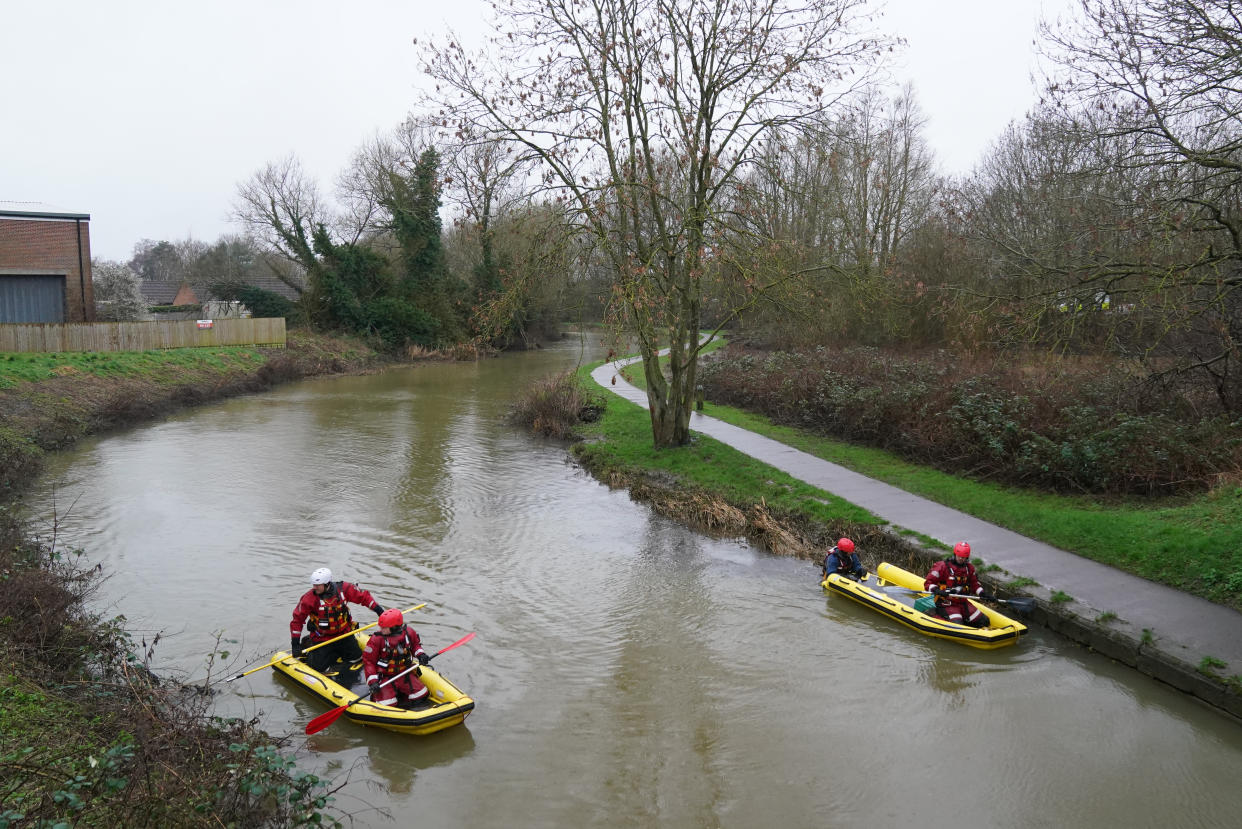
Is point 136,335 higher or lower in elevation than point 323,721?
higher

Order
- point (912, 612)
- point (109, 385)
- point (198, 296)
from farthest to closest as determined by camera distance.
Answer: point (198, 296), point (109, 385), point (912, 612)

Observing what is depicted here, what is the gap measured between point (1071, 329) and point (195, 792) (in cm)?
1024

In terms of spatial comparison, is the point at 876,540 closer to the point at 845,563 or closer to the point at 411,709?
the point at 845,563

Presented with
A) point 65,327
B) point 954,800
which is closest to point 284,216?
point 65,327

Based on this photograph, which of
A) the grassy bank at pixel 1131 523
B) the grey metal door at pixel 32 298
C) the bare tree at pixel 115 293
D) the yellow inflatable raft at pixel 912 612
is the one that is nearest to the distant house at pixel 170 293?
the bare tree at pixel 115 293

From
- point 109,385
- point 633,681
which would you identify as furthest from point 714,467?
point 109,385

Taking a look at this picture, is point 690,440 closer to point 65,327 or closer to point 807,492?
point 807,492

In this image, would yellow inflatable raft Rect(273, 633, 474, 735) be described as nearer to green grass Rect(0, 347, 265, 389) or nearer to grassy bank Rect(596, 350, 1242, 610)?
grassy bank Rect(596, 350, 1242, 610)

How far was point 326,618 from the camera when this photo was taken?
9375 millimetres

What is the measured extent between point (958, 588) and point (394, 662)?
655 cm

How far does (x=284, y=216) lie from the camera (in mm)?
49250

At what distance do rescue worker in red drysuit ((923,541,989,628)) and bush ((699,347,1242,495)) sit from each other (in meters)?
4.34

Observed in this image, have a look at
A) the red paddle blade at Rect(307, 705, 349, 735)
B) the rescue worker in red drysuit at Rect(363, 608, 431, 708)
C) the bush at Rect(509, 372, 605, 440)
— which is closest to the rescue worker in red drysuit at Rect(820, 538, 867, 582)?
the rescue worker in red drysuit at Rect(363, 608, 431, 708)

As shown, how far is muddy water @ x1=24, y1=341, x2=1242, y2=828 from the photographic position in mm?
7102
